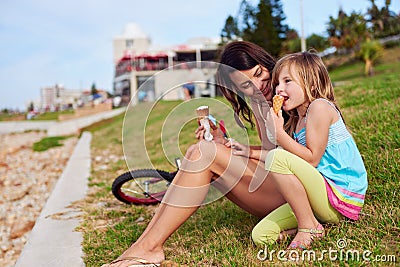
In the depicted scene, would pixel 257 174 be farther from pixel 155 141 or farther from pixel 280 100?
pixel 155 141

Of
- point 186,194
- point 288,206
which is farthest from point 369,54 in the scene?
point 186,194

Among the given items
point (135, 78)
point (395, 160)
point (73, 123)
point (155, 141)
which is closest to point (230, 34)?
point (73, 123)

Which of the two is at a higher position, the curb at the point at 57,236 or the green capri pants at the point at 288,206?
the green capri pants at the point at 288,206

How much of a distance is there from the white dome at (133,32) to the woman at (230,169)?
158 feet

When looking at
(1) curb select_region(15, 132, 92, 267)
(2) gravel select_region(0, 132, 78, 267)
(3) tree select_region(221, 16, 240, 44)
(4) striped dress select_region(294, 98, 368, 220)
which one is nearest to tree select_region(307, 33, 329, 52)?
(3) tree select_region(221, 16, 240, 44)

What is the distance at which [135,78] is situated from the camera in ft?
105

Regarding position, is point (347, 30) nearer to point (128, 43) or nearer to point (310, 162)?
point (310, 162)

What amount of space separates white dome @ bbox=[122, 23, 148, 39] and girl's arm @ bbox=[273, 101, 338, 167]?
159ft

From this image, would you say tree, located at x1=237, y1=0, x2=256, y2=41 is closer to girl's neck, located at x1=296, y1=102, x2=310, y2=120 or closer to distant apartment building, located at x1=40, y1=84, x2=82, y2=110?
girl's neck, located at x1=296, y1=102, x2=310, y2=120

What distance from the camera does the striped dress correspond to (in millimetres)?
2141

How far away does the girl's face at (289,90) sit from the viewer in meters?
2.26

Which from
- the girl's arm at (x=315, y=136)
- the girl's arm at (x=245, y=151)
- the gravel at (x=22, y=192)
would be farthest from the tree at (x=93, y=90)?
the girl's arm at (x=315, y=136)

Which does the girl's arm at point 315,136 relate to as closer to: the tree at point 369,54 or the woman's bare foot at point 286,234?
the woman's bare foot at point 286,234

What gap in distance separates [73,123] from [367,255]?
17154mm
